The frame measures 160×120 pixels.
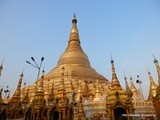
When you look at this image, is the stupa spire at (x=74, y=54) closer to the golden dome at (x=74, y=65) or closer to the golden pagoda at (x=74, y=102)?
the golden dome at (x=74, y=65)

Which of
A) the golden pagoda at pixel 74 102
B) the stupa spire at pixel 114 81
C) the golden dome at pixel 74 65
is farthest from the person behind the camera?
the golden dome at pixel 74 65

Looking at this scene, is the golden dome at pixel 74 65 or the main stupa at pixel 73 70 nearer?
the main stupa at pixel 73 70

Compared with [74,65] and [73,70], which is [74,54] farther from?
[73,70]

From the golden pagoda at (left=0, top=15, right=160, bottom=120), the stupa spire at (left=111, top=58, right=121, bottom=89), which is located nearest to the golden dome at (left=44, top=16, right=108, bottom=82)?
the golden pagoda at (left=0, top=15, right=160, bottom=120)

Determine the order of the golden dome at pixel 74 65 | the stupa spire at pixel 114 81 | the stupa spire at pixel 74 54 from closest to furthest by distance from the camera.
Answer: the stupa spire at pixel 114 81
the golden dome at pixel 74 65
the stupa spire at pixel 74 54

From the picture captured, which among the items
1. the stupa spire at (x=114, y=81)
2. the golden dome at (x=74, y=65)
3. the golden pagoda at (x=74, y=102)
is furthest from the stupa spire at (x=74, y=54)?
the stupa spire at (x=114, y=81)

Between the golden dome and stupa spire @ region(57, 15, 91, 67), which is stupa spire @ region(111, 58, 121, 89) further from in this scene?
stupa spire @ region(57, 15, 91, 67)

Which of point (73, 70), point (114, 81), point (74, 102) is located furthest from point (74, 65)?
point (114, 81)

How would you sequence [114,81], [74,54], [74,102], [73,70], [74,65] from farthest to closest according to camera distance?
[74,54], [74,65], [73,70], [74,102], [114,81]

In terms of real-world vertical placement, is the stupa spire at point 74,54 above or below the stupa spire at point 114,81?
above

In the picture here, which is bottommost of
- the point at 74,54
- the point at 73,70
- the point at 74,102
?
the point at 74,102

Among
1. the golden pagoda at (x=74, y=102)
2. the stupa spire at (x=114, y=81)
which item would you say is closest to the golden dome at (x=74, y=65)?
the golden pagoda at (x=74, y=102)

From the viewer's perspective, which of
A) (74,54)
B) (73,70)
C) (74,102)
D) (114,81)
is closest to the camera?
(114,81)

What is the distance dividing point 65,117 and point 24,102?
9.68m
